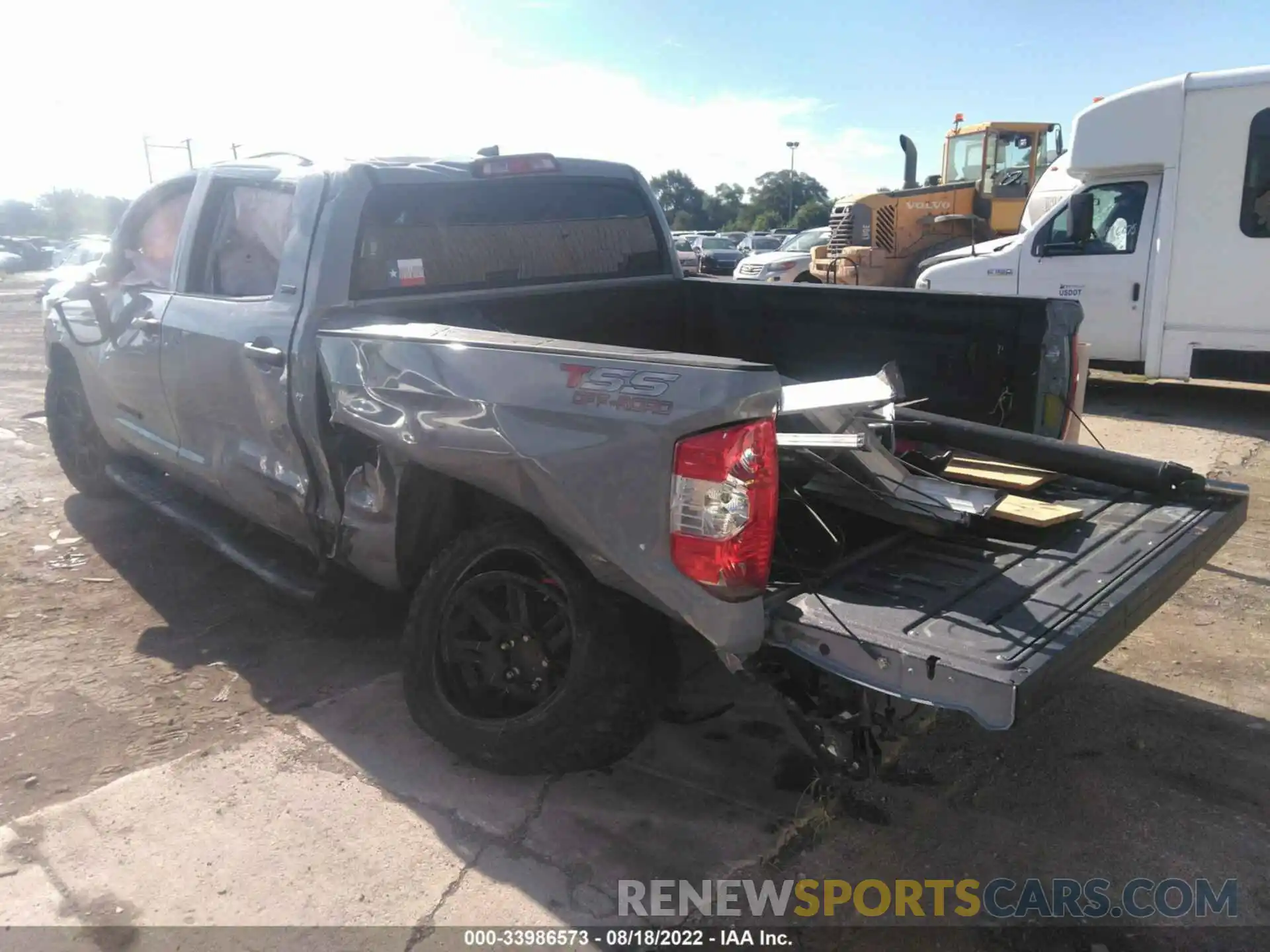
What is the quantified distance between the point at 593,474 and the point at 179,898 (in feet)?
5.39

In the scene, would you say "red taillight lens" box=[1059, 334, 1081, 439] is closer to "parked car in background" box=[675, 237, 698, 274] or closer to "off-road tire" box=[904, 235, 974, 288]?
A: "off-road tire" box=[904, 235, 974, 288]

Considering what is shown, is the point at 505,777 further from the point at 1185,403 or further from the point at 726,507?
the point at 1185,403

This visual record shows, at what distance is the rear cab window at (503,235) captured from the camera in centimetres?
390

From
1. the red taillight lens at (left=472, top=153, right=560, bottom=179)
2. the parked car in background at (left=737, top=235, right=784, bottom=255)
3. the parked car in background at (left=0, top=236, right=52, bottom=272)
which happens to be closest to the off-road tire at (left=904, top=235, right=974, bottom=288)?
the red taillight lens at (left=472, top=153, right=560, bottom=179)

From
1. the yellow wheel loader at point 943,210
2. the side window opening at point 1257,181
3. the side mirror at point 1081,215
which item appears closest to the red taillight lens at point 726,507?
the side window opening at point 1257,181

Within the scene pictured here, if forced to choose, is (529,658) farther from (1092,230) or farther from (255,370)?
(1092,230)

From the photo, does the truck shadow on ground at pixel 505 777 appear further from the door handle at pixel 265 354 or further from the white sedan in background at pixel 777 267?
the white sedan in background at pixel 777 267

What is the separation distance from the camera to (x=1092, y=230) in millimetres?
10297

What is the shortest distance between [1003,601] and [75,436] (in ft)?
19.1

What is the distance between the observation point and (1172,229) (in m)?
Answer: 9.56

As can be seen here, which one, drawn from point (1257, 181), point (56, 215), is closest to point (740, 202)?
point (56, 215)

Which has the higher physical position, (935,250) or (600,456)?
(935,250)

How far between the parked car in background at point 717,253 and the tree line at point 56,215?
37131mm

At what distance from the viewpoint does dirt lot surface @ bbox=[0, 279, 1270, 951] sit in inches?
109
